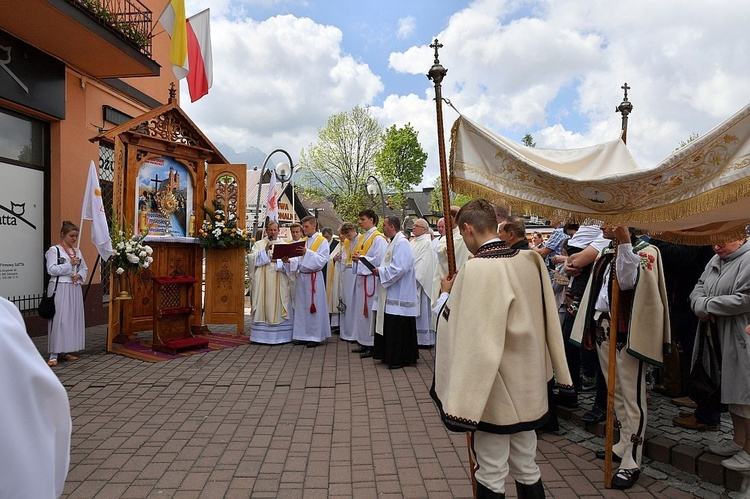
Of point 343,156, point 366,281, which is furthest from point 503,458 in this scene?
point 343,156

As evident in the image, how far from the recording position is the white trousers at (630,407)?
359 centimetres

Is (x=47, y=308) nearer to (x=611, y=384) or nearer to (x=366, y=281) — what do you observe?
(x=366, y=281)

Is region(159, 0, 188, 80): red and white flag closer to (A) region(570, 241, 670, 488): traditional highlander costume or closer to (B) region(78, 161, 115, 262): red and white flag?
(B) region(78, 161, 115, 262): red and white flag

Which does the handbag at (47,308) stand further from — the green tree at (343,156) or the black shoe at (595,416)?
the green tree at (343,156)

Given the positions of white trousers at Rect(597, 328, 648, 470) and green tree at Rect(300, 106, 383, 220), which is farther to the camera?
green tree at Rect(300, 106, 383, 220)

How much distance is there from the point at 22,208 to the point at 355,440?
7.57m

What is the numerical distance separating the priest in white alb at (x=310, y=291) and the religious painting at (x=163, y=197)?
2.19 m

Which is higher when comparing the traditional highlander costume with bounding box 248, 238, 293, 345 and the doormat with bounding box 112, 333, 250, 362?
the traditional highlander costume with bounding box 248, 238, 293, 345

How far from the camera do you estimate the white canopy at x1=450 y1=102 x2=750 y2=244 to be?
2588 mm

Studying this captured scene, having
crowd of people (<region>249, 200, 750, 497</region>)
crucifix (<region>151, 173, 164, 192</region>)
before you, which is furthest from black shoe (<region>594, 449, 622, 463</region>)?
crucifix (<region>151, 173, 164, 192</region>)

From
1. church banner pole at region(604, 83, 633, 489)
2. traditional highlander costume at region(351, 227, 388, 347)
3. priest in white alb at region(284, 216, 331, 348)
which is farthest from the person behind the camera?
priest in white alb at region(284, 216, 331, 348)

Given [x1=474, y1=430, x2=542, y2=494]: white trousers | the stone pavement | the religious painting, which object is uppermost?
the religious painting

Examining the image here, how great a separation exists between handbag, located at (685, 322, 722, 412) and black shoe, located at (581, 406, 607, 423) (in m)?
0.75

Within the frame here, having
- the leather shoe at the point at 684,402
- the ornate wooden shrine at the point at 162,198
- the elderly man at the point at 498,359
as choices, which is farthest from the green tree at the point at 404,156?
the elderly man at the point at 498,359
